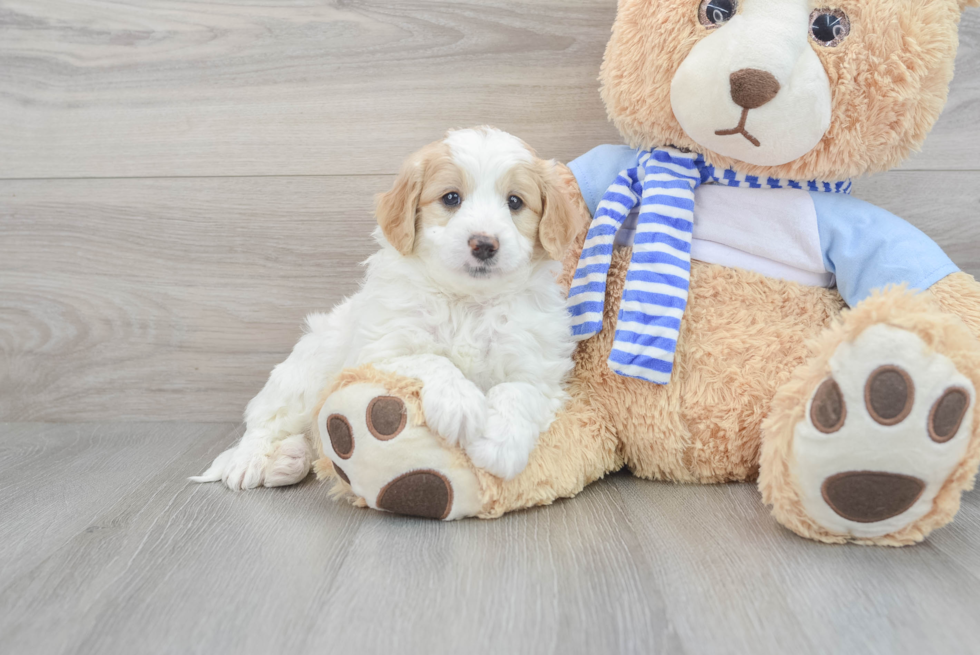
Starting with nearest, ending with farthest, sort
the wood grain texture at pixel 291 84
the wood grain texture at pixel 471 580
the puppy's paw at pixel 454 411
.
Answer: the wood grain texture at pixel 471 580 < the puppy's paw at pixel 454 411 < the wood grain texture at pixel 291 84

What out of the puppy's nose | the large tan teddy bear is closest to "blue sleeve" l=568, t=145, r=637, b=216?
the large tan teddy bear

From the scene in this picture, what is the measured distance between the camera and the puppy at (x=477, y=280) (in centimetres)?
116

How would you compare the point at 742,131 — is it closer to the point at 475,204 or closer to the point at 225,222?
the point at 475,204

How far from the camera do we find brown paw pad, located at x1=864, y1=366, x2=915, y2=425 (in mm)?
896

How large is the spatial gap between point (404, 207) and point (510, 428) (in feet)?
1.41

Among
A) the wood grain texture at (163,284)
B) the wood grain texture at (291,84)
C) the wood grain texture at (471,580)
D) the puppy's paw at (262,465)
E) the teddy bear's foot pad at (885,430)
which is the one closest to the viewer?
the wood grain texture at (471,580)

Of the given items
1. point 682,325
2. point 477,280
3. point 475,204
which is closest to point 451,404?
point 477,280

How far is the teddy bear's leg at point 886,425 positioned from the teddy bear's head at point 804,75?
1.14 feet

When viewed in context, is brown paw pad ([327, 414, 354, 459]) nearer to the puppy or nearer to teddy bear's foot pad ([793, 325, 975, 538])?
the puppy

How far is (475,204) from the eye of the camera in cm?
121

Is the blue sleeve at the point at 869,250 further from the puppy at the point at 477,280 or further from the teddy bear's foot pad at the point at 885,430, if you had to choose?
the puppy at the point at 477,280

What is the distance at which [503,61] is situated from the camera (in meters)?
1.64

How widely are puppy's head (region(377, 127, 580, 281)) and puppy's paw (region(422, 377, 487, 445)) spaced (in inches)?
8.0

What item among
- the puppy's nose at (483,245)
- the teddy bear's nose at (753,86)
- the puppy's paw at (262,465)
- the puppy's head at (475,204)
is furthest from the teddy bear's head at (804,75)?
the puppy's paw at (262,465)
